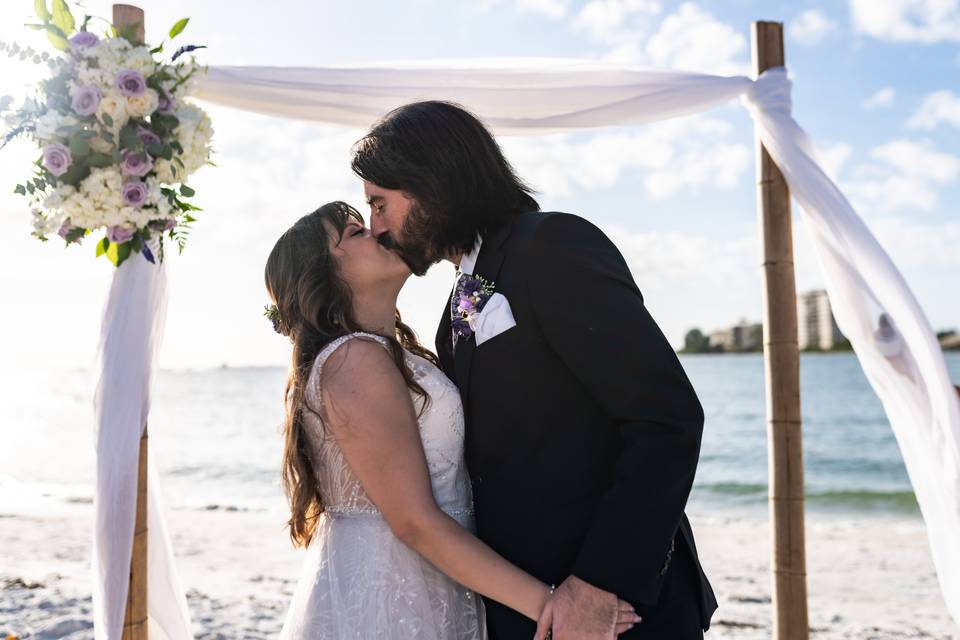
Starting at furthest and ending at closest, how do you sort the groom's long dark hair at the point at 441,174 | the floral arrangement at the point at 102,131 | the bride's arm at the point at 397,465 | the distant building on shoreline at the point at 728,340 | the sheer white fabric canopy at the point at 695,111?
the distant building on shoreline at the point at 728,340, the sheer white fabric canopy at the point at 695,111, the floral arrangement at the point at 102,131, the groom's long dark hair at the point at 441,174, the bride's arm at the point at 397,465

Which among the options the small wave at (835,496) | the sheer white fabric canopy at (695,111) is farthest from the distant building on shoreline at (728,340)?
the sheer white fabric canopy at (695,111)

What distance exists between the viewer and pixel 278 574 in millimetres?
8586

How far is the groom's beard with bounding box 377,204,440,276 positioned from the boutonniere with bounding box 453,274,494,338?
0.16 meters

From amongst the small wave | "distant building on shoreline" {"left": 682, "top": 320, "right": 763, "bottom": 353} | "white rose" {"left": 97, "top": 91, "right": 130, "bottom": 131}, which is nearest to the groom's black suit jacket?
"white rose" {"left": 97, "top": 91, "right": 130, "bottom": 131}

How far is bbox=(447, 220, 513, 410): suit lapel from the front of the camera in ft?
6.72

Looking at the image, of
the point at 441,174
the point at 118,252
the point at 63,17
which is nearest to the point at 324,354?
the point at 441,174

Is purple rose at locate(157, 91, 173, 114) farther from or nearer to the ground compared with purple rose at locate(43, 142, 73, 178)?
farther from the ground

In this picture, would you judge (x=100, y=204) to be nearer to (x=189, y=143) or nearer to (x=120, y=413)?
(x=189, y=143)

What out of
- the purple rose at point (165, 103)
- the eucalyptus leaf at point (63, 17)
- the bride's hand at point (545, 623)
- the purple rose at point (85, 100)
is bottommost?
the bride's hand at point (545, 623)

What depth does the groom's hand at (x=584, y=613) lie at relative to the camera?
180 centimetres

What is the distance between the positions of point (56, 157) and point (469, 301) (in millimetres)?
1208

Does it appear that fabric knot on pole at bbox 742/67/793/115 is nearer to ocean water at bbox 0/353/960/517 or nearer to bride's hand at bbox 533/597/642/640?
bride's hand at bbox 533/597/642/640

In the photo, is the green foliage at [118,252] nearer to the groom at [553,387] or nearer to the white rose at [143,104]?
the white rose at [143,104]

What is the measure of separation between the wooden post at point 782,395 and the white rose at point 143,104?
2389 mm
